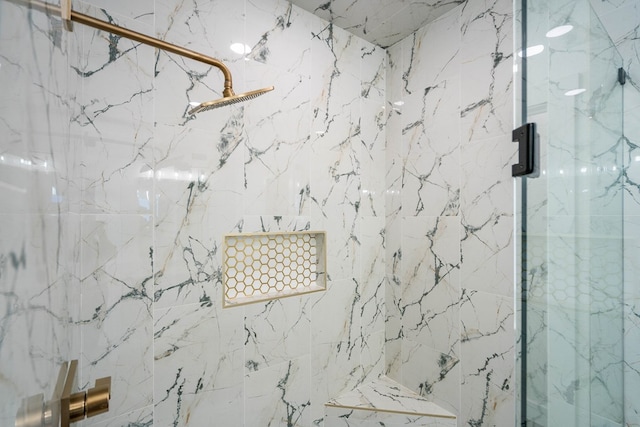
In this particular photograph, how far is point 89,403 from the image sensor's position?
466mm

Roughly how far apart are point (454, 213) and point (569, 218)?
0.85 meters

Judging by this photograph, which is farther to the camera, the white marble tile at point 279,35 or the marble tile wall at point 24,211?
the white marble tile at point 279,35

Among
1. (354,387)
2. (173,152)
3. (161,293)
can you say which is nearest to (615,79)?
(173,152)

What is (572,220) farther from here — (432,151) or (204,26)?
(204,26)

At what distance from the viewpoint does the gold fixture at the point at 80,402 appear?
0.41m

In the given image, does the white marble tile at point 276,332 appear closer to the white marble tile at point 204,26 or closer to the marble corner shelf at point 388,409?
the marble corner shelf at point 388,409

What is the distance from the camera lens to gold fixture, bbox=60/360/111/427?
1.34 ft

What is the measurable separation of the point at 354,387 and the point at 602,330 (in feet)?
→ 4.29

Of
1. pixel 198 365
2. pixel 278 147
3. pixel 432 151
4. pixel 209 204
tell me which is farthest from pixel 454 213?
pixel 198 365

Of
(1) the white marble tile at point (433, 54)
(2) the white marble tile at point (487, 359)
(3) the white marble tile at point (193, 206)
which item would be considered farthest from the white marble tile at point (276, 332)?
(1) the white marble tile at point (433, 54)

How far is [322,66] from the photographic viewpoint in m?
1.60

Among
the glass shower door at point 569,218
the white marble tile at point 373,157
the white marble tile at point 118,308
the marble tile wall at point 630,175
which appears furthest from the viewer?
the white marble tile at point 373,157

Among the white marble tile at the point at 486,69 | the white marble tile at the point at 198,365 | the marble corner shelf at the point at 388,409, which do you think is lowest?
the marble corner shelf at the point at 388,409

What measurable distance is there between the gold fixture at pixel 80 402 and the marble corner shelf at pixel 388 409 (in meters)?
1.34
